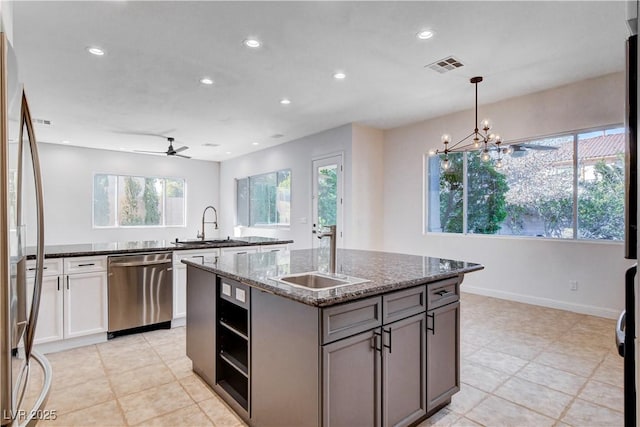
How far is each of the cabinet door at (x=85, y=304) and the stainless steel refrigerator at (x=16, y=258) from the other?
2375mm

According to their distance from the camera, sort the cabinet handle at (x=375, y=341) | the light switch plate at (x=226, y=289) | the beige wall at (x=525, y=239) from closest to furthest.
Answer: the cabinet handle at (x=375, y=341)
the light switch plate at (x=226, y=289)
the beige wall at (x=525, y=239)

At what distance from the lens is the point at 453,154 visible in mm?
5406

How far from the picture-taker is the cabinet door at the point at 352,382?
1.49 m

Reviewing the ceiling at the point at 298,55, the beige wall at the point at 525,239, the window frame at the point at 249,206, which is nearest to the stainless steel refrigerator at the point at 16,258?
the ceiling at the point at 298,55

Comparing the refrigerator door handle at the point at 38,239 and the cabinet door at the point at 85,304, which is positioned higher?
the refrigerator door handle at the point at 38,239

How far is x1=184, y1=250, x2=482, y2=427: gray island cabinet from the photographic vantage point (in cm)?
152

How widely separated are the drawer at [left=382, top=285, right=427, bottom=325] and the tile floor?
731 millimetres

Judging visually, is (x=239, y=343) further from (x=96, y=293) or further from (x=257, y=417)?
(x=96, y=293)

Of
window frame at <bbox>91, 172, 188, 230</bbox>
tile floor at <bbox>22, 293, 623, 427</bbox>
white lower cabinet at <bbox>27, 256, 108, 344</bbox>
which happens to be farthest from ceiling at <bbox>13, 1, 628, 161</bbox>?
window frame at <bbox>91, 172, 188, 230</bbox>

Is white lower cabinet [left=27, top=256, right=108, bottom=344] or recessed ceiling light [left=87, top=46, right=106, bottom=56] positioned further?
recessed ceiling light [left=87, top=46, right=106, bottom=56]

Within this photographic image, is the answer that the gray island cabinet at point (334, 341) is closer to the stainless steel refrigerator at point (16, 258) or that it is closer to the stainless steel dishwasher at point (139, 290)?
the stainless steel refrigerator at point (16, 258)

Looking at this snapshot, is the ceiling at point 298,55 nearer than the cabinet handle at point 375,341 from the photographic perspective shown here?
No

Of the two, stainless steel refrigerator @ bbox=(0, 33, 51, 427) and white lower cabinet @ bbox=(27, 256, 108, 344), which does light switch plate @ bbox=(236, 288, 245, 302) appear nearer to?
stainless steel refrigerator @ bbox=(0, 33, 51, 427)

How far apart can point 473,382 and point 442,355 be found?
71cm
